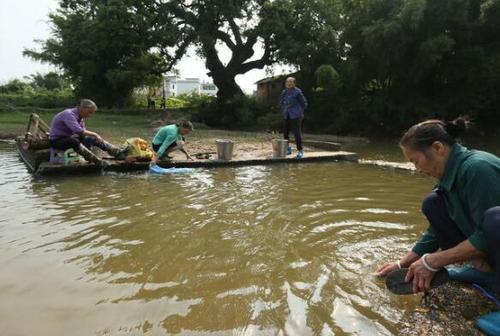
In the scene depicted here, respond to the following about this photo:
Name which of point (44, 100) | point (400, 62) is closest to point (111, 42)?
point (44, 100)

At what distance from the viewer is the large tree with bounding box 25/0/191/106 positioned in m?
20.4

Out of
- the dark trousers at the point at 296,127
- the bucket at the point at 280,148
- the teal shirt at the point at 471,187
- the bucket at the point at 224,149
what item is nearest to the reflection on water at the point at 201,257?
the teal shirt at the point at 471,187

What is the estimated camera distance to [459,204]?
217cm

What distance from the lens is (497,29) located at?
1473 cm

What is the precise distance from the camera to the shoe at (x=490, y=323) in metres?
1.95

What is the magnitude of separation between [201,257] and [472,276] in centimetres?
181

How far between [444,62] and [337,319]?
1543cm

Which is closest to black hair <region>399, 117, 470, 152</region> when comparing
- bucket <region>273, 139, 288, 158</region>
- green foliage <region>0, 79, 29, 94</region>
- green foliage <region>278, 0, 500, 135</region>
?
bucket <region>273, 139, 288, 158</region>

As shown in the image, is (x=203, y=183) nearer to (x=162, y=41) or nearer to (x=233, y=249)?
(x=233, y=249)

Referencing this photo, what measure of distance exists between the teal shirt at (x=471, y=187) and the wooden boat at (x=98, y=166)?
5.73 metres

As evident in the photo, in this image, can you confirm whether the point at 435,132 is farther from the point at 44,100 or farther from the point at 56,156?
the point at 44,100

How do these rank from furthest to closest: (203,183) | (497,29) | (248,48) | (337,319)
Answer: (248,48) → (497,29) → (203,183) → (337,319)

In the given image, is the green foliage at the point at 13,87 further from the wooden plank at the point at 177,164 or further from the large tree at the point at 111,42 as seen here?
the wooden plank at the point at 177,164

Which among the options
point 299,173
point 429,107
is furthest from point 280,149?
point 429,107
